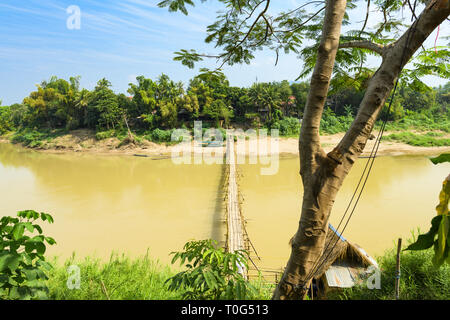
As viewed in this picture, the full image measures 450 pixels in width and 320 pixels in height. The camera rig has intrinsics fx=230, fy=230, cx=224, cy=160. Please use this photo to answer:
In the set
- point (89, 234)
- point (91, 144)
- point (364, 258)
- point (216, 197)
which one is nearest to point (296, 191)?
point (216, 197)

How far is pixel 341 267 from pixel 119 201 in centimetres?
783

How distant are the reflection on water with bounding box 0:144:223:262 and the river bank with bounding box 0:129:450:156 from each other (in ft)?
10.6

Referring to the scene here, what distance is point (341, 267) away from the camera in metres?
3.33

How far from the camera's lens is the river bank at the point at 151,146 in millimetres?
16594

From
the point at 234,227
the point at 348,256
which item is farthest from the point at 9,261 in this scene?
the point at 234,227

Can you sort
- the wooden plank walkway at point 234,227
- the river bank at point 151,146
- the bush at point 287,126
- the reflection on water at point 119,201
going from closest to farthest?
the wooden plank walkway at point 234,227
the reflection on water at point 119,201
the river bank at point 151,146
the bush at point 287,126

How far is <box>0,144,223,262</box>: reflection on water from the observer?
230 inches

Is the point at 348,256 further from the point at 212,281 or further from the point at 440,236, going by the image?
the point at 440,236

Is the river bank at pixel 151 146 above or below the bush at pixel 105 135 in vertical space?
below

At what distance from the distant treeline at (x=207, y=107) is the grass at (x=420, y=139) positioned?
332cm

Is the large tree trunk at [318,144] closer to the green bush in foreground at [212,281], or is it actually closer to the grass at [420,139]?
the green bush in foreground at [212,281]

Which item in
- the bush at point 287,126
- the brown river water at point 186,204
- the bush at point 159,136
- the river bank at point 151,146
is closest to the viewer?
the brown river water at point 186,204

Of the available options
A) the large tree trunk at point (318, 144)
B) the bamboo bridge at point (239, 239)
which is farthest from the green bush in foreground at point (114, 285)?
the bamboo bridge at point (239, 239)
